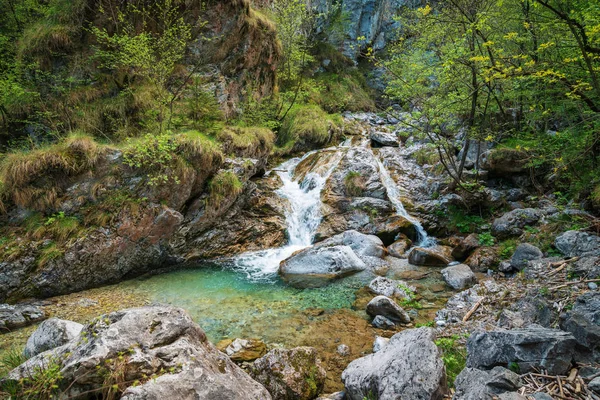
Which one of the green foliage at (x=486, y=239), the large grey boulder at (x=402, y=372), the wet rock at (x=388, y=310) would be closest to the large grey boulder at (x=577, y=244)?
the green foliage at (x=486, y=239)

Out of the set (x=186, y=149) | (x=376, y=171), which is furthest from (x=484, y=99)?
(x=186, y=149)

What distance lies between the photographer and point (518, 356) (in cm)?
290

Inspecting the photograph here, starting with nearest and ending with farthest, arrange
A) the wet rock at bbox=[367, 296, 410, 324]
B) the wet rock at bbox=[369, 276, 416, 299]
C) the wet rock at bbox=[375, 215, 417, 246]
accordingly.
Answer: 1. the wet rock at bbox=[367, 296, 410, 324]
2. the wet rock at bbox=[369, 276, 416, 299]
3. the wet rock at bbox=[375, 215, 417, 246]

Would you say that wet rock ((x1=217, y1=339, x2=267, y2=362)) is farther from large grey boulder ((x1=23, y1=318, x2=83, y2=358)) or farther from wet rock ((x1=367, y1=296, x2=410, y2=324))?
wet rock ((x1=367, y1=296, x2=410, y2=324))

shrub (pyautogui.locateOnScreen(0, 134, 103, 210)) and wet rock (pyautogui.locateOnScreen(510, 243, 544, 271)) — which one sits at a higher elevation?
shrub (pyautogui.locateOnScreen(0, 134, 103, 210))

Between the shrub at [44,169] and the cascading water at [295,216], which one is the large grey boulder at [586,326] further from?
the shrub at [44,169]

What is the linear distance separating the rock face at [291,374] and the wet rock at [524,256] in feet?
17.9

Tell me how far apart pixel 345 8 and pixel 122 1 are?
796 inches

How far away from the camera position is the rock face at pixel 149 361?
2.56m

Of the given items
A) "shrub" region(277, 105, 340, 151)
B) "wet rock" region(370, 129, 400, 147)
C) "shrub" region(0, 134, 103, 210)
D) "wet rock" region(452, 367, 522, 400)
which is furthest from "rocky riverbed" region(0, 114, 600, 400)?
"shrub" region(0, 134, 103, 210)

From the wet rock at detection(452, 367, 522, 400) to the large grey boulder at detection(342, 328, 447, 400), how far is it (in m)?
0.37

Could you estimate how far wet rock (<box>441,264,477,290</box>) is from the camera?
7.12 metres

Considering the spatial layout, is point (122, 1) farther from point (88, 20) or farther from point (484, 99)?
point (484, 99)

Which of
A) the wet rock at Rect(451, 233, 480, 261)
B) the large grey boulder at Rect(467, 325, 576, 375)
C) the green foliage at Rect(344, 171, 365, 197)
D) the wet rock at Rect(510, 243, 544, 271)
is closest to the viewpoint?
the large grey boulder at Rect(467, 325, 576, 375)
